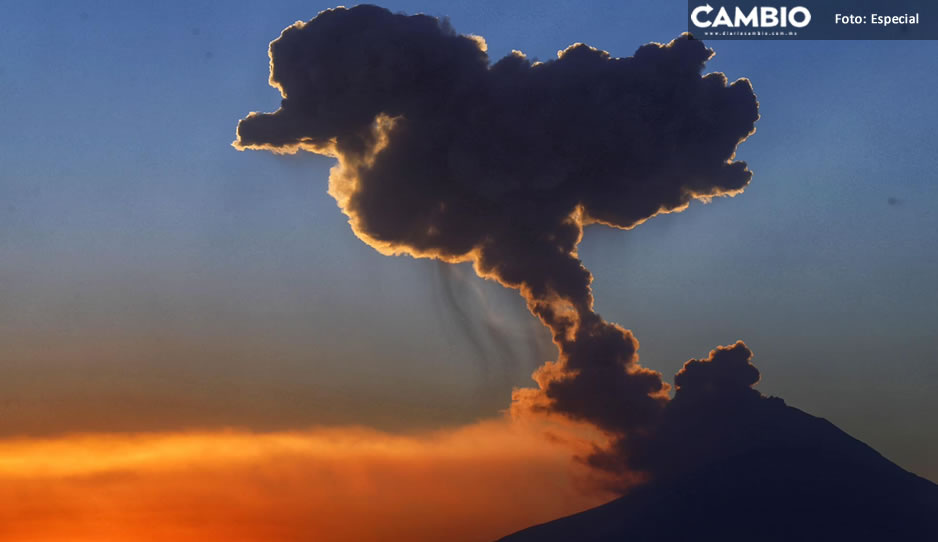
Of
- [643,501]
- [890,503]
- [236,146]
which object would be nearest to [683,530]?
[643,501]

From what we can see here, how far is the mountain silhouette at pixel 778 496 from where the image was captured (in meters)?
171

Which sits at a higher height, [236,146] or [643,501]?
[236,146]

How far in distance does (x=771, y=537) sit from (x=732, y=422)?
35.4 metres

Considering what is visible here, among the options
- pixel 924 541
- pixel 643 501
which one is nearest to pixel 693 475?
pixel 643 501

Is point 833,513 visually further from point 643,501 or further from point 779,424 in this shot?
point 643,501

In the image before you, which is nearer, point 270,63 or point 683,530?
point 270,63

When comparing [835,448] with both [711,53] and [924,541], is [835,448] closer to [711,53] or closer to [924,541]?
[924,541]

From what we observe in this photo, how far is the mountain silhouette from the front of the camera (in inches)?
6742

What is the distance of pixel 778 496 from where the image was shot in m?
179

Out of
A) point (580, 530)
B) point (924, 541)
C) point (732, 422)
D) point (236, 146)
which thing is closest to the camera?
point (236, 146)

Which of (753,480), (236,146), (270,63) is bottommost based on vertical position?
(753,480)

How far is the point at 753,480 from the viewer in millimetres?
181375

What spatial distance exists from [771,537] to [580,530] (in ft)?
126

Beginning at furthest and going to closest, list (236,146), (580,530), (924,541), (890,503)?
(580,530) < (890,503) < (924,541) < (236,146)
